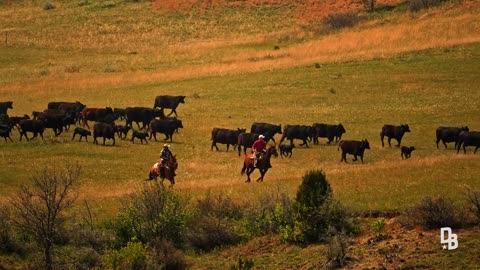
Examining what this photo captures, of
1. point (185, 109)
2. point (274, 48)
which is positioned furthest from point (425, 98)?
point (274, 48)

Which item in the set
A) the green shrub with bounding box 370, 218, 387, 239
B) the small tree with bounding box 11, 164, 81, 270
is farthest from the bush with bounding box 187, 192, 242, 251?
the green shrub with bounding box 370, 218, 387, 239

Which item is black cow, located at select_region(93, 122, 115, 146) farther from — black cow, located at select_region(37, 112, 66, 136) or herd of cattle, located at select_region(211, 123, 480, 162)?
herd of cattle, located at select_region(211, 123, 480, 162)

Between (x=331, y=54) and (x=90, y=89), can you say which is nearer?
(x=90, y=89)

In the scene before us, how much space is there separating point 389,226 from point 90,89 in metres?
41.0

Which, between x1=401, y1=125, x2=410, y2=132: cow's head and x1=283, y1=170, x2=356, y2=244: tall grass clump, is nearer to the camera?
x1=283, y1=170, x2=356, y2=244: tall grass clump

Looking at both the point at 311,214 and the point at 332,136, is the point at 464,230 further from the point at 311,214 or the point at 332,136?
the point at 332,136

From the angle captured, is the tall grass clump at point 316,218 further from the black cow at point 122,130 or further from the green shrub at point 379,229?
the black cow at point 122,130

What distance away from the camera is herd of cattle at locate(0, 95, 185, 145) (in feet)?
151

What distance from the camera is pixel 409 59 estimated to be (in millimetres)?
66562

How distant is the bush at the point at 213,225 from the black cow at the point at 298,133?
16096mm

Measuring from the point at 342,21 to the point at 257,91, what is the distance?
24554 millimetres

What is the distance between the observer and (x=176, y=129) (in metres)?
49.7

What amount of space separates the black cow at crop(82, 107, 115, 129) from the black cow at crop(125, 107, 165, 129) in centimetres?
91

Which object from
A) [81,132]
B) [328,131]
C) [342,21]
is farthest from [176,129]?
[342,21]
